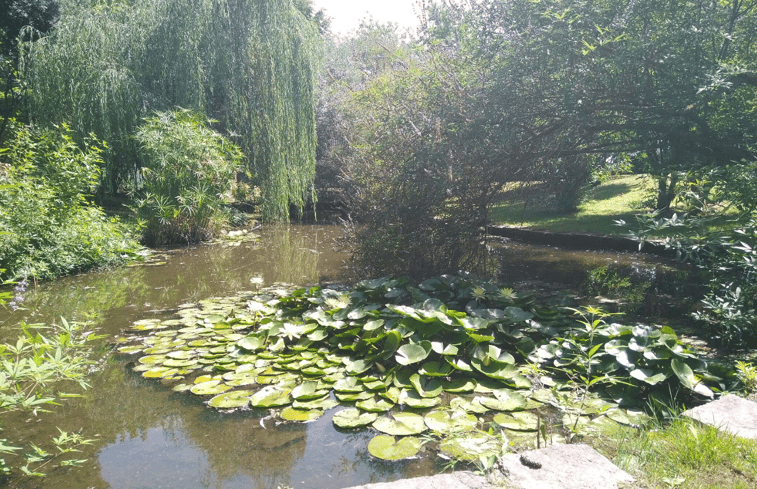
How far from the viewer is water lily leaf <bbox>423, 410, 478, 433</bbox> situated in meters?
2.99

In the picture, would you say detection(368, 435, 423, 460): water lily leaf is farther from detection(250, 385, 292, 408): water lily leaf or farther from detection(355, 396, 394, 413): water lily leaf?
detection(250, 385, 292, 408): water lily leaf

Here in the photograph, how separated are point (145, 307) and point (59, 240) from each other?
2414 millimetres

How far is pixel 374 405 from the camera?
339 cm

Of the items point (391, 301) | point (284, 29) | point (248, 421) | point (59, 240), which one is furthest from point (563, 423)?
point (284, 29)

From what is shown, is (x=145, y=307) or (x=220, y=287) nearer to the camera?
(x=145, y=307)

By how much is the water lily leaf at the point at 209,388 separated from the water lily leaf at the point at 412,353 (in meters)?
1.33

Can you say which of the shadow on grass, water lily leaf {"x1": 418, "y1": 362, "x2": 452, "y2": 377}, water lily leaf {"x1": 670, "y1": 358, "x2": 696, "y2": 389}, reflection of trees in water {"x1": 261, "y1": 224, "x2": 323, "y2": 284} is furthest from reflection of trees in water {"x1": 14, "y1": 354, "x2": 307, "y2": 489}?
the shadow on grass

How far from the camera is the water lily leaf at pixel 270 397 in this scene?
3.42m

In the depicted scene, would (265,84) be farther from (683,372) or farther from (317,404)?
(683,372)

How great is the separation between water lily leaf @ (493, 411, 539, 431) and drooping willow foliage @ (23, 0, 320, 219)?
371 inches

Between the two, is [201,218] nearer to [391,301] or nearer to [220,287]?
[220,287]

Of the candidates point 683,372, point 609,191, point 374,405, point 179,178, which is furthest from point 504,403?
point 609,191

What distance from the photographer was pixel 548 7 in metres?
6.37

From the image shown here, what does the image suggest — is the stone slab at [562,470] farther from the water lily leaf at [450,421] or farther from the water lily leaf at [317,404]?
the water lily leaf at [317,404]
